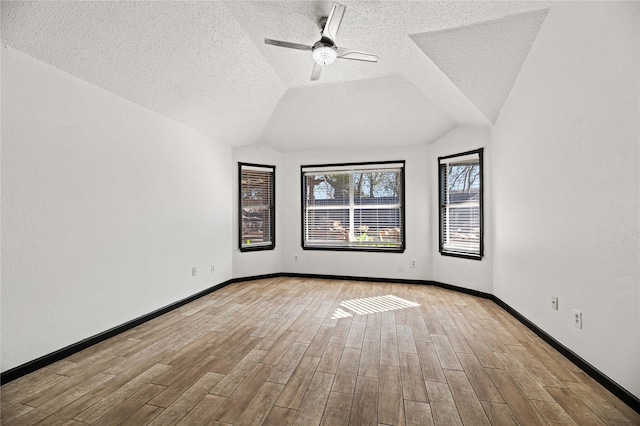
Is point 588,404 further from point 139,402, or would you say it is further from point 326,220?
point 326,220

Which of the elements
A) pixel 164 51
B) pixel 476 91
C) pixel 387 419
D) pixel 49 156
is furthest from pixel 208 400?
pixel 476 91

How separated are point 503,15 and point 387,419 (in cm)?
308

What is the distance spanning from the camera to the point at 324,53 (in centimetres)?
252

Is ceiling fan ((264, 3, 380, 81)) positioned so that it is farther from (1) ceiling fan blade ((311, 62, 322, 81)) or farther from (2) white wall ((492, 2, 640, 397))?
(2) white wall ((492, 2, 640, 397))

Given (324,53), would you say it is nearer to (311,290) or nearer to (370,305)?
(370,305)

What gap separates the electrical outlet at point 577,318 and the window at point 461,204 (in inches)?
74.8

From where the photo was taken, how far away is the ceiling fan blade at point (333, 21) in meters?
2.15

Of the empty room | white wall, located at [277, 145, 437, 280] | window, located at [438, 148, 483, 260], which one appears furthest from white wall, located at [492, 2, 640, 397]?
white wall, located at [277, 145, 437, 280]

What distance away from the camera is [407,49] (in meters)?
2.85

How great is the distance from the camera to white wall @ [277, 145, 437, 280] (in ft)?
16.1

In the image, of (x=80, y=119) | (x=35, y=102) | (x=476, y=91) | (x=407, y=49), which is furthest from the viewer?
(x=476, y=91)

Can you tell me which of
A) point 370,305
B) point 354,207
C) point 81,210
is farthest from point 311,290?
point 81,210

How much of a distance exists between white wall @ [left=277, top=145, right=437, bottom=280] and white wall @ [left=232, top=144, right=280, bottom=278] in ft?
0.29

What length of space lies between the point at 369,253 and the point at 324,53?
3.50 meters
